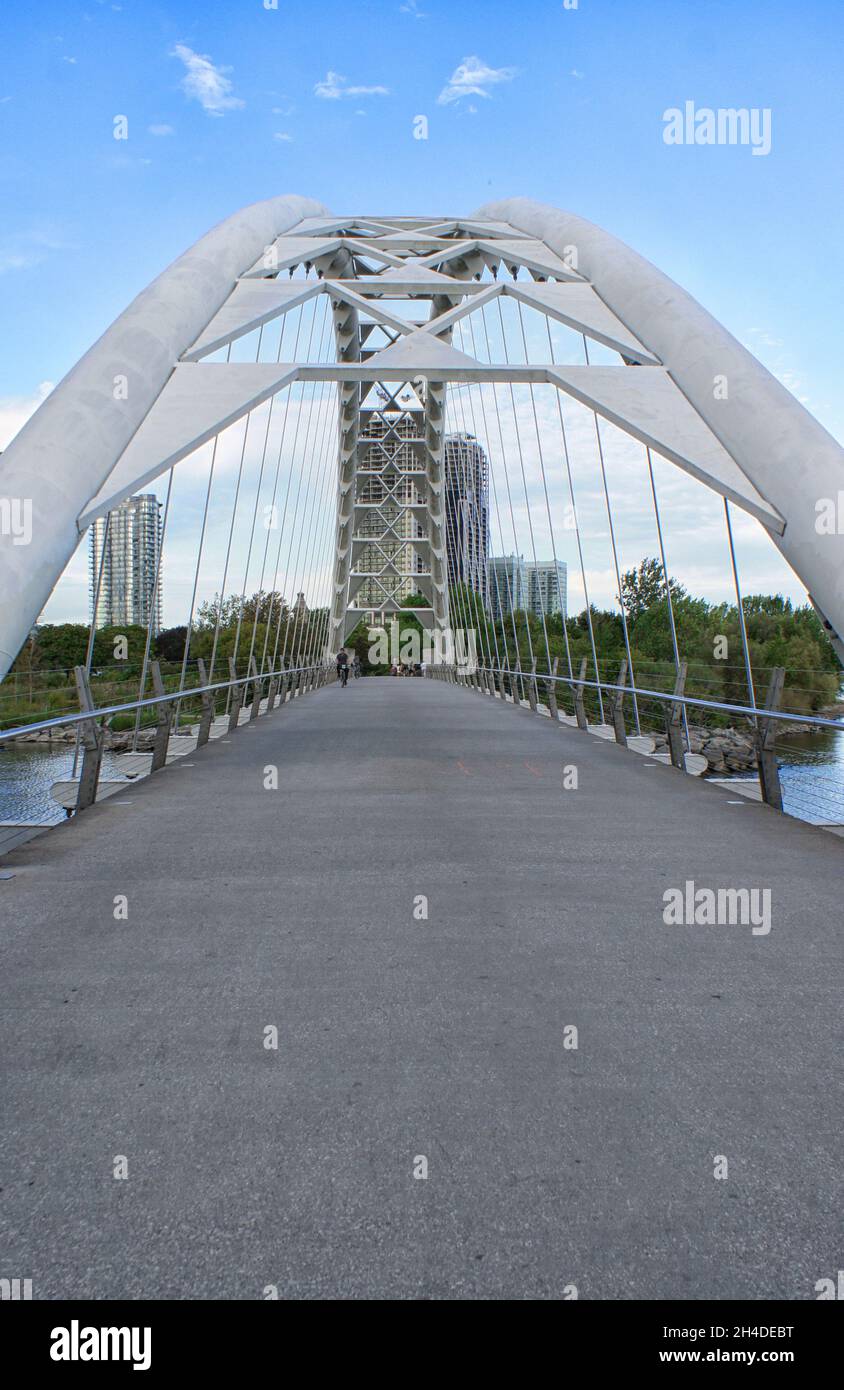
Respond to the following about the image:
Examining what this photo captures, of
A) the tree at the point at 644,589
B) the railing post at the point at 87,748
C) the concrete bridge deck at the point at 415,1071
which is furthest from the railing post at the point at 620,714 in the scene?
the tree at the point at 644,589

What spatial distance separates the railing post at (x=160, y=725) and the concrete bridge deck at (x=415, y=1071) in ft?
12.8

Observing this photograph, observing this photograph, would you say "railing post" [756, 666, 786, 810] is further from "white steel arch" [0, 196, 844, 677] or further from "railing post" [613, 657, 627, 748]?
"railing post" [613, 657, 627, 748]

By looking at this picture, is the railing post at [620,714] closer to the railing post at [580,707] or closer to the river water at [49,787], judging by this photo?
the railing post at [580,707]

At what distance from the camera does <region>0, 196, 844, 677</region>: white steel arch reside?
32.1 feet

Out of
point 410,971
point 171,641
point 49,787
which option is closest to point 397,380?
point 49,787

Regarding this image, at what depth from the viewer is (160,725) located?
1055 cm

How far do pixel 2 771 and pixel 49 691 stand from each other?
57.5 inches

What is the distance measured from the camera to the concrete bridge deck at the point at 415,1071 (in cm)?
221

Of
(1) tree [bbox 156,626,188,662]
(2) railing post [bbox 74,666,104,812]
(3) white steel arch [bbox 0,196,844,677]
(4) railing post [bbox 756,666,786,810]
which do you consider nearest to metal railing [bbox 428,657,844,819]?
(4) railing post [bbox 756,666,786,810]

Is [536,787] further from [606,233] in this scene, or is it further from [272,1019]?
[606,233]

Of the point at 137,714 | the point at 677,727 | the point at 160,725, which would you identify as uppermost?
the point at 137,714

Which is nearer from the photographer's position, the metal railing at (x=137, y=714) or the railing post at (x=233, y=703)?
the metal railing at (x=137, y=714)

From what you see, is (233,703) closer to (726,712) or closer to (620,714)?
(620,714)

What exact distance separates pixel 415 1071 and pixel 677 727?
314 inches
